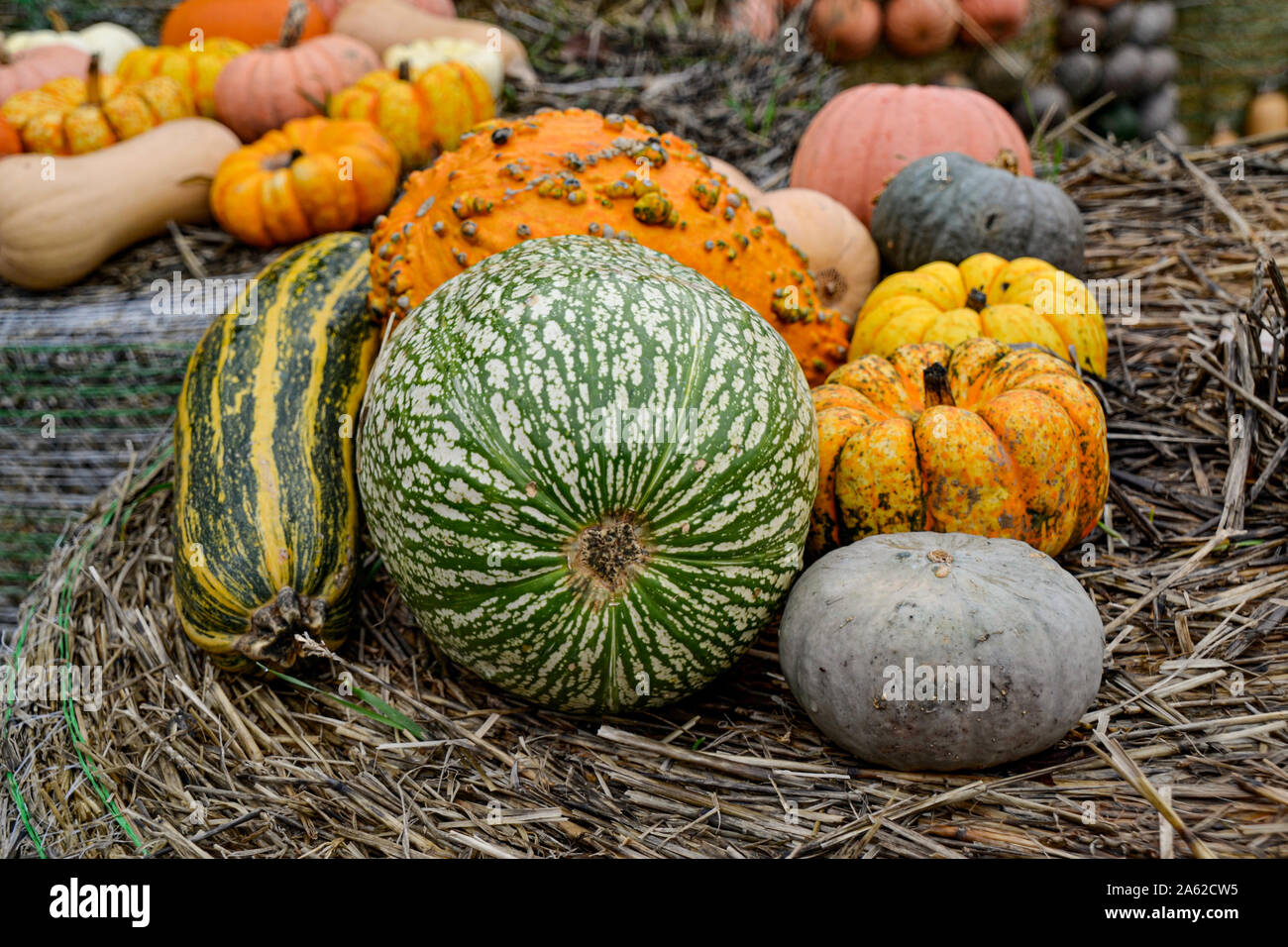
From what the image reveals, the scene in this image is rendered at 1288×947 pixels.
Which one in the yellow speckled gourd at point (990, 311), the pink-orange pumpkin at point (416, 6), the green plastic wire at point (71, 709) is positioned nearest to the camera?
the green plastic wire at point (71, 709)

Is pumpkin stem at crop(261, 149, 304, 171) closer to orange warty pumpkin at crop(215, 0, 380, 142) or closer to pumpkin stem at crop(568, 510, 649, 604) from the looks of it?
orange warty pumpkin at crop(215, 0, 380, 142)

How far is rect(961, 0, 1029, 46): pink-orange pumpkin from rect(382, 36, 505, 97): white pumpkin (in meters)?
3.73

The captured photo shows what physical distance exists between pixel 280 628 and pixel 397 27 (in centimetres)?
379

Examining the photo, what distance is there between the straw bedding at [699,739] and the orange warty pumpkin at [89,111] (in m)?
2.08

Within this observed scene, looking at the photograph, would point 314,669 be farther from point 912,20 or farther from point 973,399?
point 912,20

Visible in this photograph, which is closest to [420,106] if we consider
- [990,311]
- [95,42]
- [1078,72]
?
[95,42]

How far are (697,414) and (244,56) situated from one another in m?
3.62

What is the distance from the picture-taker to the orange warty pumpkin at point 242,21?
4930mm

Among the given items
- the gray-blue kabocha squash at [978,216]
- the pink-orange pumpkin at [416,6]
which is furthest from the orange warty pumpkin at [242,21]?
the gray-blue kabocha squash at [978,216]

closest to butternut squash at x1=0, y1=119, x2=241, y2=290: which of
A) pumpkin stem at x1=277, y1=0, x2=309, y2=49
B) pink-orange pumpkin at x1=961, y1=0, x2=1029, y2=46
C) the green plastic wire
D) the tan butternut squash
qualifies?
pumpkin stem at x1=277, y1=0, x2=309, y2=49

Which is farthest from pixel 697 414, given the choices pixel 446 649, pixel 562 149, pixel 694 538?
pixel 562 149

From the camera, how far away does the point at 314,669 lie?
2.21m

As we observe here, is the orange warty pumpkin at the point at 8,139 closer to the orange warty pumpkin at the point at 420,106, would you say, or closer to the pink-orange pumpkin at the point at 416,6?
the orange warty pumpkin at the point at 420,106

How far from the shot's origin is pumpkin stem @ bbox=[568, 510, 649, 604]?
66.2 inches
